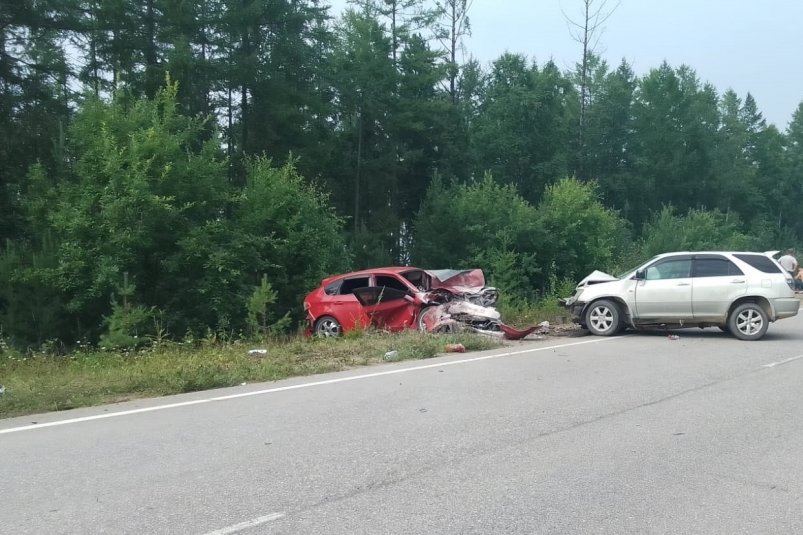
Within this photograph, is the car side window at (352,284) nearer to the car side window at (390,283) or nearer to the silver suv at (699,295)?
the car side window at (390,283)

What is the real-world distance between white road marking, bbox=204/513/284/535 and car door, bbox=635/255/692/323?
11642 millimetres

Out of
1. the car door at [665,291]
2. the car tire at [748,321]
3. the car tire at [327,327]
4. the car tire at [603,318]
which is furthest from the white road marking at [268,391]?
the car tire at [327,327]

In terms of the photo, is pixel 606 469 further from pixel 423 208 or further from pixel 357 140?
pixel 357 140

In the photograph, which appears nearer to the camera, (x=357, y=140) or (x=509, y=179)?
(x=357, y=140)

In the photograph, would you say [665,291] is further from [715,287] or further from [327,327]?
[327,327]

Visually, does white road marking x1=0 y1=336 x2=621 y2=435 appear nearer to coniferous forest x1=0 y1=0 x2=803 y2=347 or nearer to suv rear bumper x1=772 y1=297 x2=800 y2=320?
suv rear bumper x1=772 y1=297 x2=800 y2=320

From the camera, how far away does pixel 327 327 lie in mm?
16203

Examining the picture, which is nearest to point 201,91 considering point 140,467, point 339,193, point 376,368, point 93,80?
point 93,80

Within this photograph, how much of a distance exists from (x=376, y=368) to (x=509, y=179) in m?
37.2

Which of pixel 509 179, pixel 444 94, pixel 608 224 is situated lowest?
pixel 608 224

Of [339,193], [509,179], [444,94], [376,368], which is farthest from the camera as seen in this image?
[509,179]

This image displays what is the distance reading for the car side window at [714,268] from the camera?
559 inches

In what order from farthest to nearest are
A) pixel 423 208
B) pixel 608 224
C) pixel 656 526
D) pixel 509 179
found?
pixel 509 179 → pixel 423 208 → pixel 608 224 → pixel 656 526

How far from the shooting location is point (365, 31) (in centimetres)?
3828
